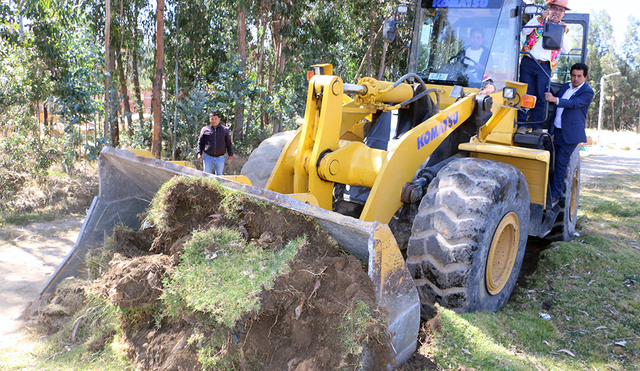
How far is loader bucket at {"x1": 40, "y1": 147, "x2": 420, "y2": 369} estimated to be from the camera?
2.80 metres

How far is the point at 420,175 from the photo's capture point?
4.18 meters

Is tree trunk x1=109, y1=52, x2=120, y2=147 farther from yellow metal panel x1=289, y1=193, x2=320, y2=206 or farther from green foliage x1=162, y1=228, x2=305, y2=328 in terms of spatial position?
yellow metal panel x1=289, y1=193, x2=320, y2=206

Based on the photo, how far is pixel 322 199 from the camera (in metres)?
4.02

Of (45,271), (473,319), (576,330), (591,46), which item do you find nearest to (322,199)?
(473,319)

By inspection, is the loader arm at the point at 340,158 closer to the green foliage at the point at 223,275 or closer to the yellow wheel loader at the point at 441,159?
the yellow wheel loader at the point at 441,159

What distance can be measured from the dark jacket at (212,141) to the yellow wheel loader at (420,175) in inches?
125

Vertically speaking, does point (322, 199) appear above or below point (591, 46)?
below

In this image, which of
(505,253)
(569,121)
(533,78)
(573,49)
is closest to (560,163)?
(569,121)

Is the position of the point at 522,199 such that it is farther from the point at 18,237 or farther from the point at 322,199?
the point at 18,237

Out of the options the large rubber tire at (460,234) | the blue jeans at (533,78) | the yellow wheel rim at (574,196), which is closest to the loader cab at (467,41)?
the blue jeans at (533,78)

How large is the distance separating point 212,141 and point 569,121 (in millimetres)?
5825

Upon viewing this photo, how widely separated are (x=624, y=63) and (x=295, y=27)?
59.5 m

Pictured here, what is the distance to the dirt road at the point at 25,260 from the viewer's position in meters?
4.09

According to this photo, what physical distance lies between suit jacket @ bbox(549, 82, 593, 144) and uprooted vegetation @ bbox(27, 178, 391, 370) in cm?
395
